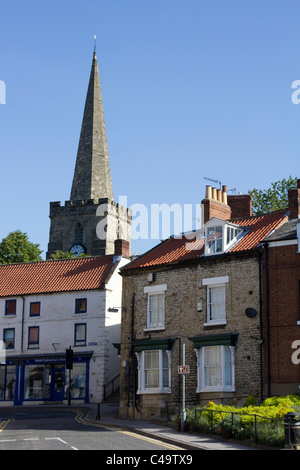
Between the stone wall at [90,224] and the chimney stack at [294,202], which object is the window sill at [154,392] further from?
the stone wall at [90,224]

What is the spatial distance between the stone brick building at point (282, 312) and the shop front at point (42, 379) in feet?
64.8

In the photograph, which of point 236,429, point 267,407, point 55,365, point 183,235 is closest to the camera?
point 236,429

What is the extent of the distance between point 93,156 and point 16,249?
143 ft

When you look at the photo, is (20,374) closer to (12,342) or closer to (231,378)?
(12,342)

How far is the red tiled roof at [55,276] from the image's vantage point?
52.8m

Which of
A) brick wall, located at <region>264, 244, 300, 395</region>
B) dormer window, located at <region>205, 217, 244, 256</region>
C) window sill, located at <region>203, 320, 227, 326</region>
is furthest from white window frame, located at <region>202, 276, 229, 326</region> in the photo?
brick wall, located at <region>264, 244, 300, 395</region>

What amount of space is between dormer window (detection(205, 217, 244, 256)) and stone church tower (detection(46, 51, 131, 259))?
66.6 m

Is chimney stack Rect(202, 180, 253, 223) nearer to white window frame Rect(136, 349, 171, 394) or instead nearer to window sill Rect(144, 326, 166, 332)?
window sill Rect(144, 326, 166, 332)

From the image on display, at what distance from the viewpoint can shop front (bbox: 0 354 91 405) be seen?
51188mm

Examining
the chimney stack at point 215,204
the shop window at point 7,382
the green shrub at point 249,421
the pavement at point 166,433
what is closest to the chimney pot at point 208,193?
the chimney stack at point 215,204

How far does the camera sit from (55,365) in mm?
52062
